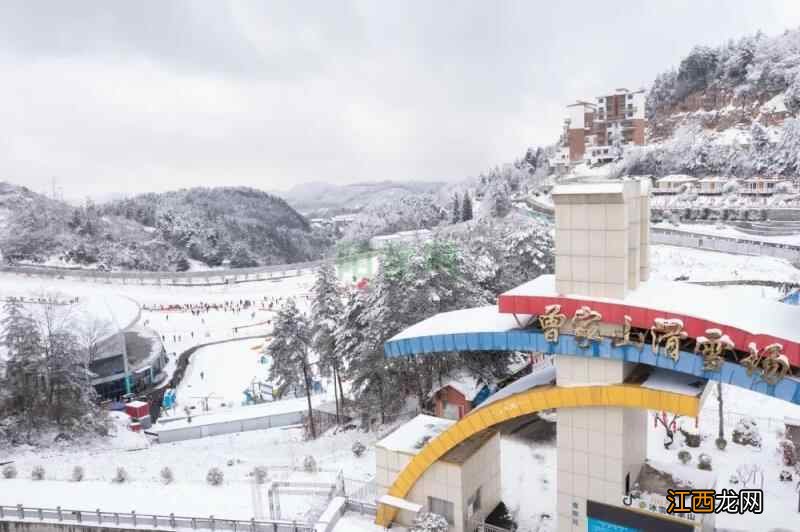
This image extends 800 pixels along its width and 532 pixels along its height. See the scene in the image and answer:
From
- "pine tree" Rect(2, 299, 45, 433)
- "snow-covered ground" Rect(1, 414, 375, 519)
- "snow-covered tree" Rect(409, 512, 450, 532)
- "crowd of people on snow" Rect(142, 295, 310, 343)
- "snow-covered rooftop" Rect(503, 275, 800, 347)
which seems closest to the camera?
"snow-covered rooftop" Rect(503, 275, 800, 347)

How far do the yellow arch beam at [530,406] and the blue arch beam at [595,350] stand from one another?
2.52 ft

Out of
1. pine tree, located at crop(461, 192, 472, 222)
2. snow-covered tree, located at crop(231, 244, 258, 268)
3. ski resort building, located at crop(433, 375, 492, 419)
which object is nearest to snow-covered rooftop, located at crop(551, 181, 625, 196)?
ski resort building, located at crop(433, 375, 492, 419)

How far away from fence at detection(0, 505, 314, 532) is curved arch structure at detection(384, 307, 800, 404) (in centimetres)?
676

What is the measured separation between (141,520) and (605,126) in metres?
110

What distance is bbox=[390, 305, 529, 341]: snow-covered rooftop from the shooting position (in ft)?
56.0

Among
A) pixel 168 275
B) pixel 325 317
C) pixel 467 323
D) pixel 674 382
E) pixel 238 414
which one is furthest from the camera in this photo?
pixel 168 275

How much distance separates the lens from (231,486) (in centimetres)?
2312

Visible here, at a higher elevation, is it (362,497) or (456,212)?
(456,212)

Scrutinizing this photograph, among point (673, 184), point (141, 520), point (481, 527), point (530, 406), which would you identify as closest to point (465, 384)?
point (481, 527)

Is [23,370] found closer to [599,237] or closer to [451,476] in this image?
[451,476]

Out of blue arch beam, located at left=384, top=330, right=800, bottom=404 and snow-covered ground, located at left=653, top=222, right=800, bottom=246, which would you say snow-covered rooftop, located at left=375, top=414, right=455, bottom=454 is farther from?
snow-covered ground, located at left=653, top=222, right=800, bottom=246

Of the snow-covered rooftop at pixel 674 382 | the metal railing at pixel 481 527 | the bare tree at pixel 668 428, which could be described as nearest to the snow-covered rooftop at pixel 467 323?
the snow-covered rooftop at pixel 674 382

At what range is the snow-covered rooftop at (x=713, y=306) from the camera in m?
13.5

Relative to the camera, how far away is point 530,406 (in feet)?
53.6
